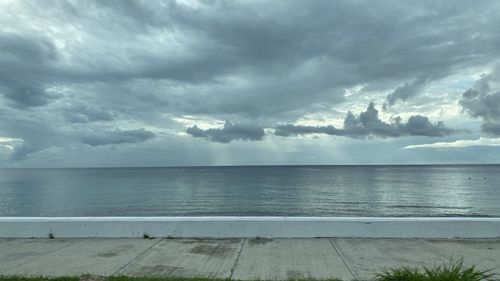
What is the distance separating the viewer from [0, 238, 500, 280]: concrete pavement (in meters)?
5.58

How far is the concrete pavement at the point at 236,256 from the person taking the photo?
18.3 feet

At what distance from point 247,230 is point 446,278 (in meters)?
4.23

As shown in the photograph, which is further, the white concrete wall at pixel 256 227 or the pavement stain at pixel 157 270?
the white concrete wall at pixel 256 227

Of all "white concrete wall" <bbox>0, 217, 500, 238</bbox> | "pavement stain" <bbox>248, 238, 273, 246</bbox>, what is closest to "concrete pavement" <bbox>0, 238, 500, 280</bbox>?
"pavement stain" <bbox>248, 238, 273, 246</bbox>

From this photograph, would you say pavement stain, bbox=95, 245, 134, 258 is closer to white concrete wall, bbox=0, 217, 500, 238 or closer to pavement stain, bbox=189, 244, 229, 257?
white concrete wall, bbox=0, 217, 500, 238

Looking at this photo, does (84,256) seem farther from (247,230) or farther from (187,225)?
(247,230)

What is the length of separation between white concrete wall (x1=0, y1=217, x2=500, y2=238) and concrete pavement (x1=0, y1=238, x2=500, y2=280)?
9.1 inches

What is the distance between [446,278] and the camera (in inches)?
168

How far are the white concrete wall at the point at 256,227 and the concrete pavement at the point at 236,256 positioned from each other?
0.23 meters

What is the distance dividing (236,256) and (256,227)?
1498 millimetres

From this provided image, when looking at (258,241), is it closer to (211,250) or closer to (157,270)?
(211,250)

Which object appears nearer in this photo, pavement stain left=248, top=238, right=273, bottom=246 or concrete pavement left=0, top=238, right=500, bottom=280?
concrete pavement left=0, top=238, right=500, bottom=280

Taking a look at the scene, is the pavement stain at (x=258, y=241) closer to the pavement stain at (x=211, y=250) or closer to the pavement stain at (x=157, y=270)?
the pavement stain at (x=211, y=250)

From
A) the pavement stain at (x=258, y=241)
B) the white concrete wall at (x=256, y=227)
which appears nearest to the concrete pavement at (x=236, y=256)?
the pavement stain at (x=258, y=241)
